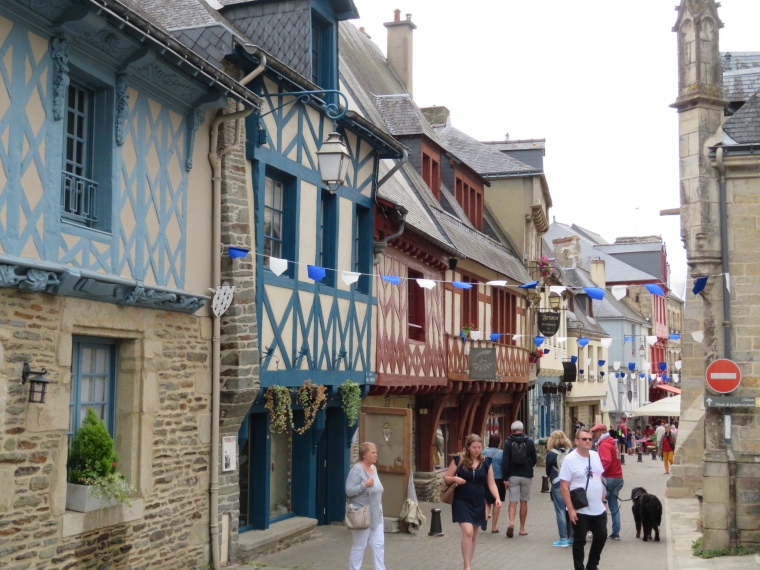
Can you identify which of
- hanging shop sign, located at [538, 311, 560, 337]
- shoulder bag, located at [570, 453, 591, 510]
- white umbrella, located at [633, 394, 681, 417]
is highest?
hanging shop sign, located at [538, 311, 560, 337]

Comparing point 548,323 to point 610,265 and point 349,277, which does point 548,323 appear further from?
point 610,265

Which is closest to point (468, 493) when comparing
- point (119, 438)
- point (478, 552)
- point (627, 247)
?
point (478, 552)

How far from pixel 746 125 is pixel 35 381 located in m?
9.18

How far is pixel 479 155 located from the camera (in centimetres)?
2716

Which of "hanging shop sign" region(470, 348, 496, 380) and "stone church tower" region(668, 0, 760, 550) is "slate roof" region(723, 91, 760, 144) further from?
"hanging shop sign" region(470, 348, 496, 380)

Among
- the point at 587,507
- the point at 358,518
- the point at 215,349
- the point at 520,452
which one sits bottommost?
the point at 358,518

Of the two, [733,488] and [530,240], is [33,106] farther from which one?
[530,240]

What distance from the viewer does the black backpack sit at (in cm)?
1376

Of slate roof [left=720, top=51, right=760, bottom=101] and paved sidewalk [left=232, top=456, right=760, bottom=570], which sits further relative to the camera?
slate roof [left=720, top=51, right=760, bottom=101]

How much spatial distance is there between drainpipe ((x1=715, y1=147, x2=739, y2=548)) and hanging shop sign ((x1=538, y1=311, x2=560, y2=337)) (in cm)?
1384

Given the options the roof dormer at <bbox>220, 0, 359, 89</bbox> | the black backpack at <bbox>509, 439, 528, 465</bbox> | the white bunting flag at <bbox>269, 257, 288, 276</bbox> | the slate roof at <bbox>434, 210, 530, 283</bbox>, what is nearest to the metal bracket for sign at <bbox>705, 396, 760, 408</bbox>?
the black backpack at <bbox>509, 439, 528, 465</bbox>

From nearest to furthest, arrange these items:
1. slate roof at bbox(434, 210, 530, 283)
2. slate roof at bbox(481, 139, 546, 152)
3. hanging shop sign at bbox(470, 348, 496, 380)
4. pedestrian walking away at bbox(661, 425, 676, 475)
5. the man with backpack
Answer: the man with backpack
hanging shop sign at bbox(470, 348, 496, 380)
slate roof at bbox(434, 210, 530, 283)
slate roof at bbox(481, 139, 546, 152)
pedestrian walking away at bbox(661, 425, 676, 475)

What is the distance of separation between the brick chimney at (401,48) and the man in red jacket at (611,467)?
1355 cm

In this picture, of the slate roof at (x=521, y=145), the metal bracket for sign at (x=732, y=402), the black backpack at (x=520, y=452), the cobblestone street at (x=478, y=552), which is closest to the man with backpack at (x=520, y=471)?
the black backpack at (x=520, y=452)
